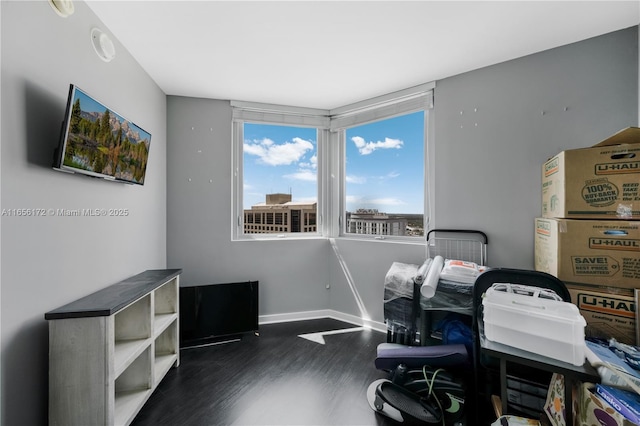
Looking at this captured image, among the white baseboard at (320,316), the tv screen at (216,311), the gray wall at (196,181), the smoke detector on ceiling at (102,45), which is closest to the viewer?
the gray wall at (196,181)

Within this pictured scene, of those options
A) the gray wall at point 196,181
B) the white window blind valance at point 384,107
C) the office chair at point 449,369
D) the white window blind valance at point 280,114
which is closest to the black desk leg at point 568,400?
the office chair at point 449,369

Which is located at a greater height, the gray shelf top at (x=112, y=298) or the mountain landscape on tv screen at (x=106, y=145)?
the mountain landscape on tv screen at (x=106, y=145)

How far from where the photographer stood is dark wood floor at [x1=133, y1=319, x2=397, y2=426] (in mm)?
1710

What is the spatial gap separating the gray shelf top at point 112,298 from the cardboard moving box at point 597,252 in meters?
2.44

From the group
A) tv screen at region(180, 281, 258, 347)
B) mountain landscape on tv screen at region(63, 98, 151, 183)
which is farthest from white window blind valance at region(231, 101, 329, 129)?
tv screen at region(180, 281, 258, 347)

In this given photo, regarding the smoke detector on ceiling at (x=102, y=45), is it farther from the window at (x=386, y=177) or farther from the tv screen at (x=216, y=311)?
the window at (x=386, y=177)

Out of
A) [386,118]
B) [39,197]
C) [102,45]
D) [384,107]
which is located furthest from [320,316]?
[102,45]

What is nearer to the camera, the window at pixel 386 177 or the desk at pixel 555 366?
the desk at pixel 555 366

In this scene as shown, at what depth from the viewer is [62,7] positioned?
1359 mm

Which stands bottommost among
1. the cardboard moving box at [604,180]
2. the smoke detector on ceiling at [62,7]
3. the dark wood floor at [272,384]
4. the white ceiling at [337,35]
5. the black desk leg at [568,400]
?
the dark wood floor at [272,384]

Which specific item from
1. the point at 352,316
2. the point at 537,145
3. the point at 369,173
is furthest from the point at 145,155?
the point at 537,145

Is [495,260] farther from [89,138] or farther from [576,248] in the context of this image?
[89,138]

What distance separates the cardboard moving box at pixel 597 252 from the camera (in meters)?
1.42

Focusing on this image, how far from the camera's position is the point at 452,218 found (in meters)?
2.53
